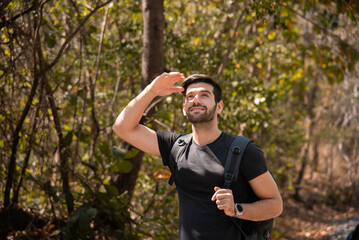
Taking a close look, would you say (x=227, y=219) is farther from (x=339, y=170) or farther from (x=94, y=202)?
(x=339, y=170)

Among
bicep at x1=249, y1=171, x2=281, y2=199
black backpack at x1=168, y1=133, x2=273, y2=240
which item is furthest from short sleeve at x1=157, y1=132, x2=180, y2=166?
bicep at x1=249, y1=171, x2=281, y2=199

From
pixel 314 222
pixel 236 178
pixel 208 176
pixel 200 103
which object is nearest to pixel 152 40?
pixel 200 103

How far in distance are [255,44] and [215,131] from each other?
5018 mm

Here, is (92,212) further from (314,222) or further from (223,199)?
(314,222)

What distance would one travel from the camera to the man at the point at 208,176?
2.51 meters

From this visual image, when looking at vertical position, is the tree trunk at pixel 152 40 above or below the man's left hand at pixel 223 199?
above

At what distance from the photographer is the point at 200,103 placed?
2785 millimetres

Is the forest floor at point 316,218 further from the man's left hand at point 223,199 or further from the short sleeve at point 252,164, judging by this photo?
the man's left hand at point 223,199

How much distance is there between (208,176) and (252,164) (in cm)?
27

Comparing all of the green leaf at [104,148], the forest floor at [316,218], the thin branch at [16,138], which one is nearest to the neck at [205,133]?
the green leaf at [104,148]

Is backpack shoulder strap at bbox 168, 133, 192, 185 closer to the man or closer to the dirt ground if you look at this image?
the man

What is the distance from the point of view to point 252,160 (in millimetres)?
2529

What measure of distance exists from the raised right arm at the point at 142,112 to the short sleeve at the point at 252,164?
0.70m

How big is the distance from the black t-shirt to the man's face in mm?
174
